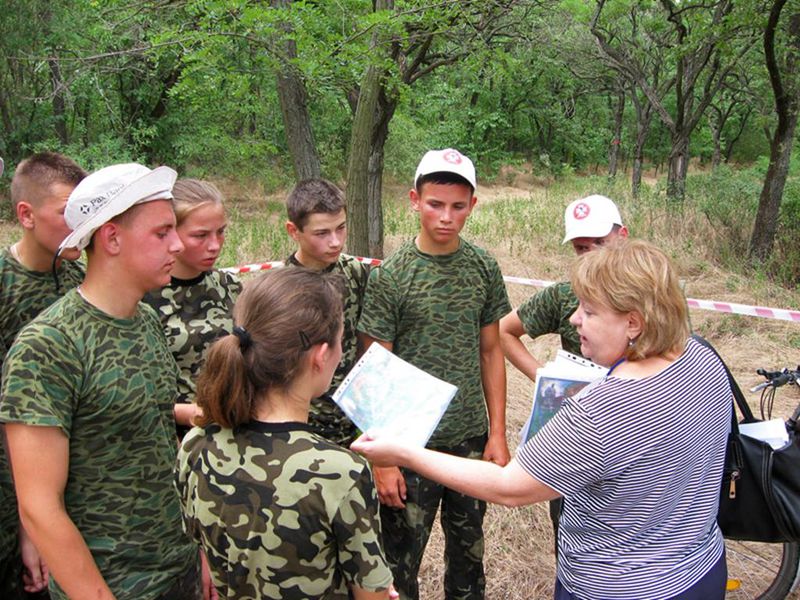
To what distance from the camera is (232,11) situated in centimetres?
545

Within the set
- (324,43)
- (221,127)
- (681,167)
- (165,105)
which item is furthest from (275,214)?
(324,43)

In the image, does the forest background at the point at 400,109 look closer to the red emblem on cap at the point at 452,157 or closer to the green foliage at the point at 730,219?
the green foliage at the point at 730,219

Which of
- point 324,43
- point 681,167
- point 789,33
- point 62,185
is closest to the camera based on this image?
point 62,185

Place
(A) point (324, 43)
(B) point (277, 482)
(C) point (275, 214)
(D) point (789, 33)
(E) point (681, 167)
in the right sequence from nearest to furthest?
(B) point (277, 482)
(A) point (324, 43)
(D) point (789, 33)
(E) point (681, 167)
(C) point (275, 214)

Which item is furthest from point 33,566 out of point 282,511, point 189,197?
point 189,197

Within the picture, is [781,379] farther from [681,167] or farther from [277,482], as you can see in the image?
[681,167]

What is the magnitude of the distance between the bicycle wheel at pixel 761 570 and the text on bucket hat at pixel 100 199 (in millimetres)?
3425

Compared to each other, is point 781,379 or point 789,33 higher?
point 789,33

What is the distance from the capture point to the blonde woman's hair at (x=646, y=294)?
156 cm

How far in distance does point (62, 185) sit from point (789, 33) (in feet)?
32.3

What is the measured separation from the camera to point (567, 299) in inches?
113

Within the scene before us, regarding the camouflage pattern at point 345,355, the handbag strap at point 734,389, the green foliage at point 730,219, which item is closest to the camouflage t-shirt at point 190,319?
the camouflage pattern at point 345,355

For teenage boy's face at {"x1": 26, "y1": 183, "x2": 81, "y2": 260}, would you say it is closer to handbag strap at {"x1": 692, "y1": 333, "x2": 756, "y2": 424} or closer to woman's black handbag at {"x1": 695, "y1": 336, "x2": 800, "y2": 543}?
handbag strap at {"x1": 692, "y1": 333, "x2": 756, "y2": 424}

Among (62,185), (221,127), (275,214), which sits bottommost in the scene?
(275,214)
